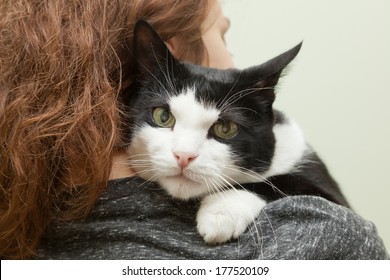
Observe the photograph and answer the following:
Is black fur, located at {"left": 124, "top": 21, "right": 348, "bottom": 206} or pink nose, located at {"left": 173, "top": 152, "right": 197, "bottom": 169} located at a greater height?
black fur, located at {"left": 124, "top": 21, "right": 348, "bottom": 206}

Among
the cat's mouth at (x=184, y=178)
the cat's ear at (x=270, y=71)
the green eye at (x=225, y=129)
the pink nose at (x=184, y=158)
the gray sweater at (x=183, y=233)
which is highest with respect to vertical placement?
the cat's ear at (x=270, y=71)

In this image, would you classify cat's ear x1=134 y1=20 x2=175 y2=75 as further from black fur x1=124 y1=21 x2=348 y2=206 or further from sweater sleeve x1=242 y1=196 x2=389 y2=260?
sweater sleeve x1=242 y1=196 x2=389 y2=260

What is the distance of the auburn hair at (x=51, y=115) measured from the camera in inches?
27.6

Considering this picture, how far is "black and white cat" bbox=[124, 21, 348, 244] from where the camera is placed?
2.58 feet

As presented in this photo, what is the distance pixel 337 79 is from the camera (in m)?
1.51

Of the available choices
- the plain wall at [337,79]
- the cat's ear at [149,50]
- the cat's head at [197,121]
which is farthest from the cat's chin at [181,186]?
the plain wall at [337,79]

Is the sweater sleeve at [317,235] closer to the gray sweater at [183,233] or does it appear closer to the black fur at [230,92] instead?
the gray sweater at [183,233]

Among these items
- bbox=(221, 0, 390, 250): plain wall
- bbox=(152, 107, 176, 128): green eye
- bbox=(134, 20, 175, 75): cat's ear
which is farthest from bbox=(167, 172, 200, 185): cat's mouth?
bbox=(221, 0, 390, 250): plain wall

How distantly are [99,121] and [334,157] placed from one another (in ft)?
3.40

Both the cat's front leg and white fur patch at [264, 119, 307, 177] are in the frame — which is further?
white fur patch at [264, 119, 307, 177]

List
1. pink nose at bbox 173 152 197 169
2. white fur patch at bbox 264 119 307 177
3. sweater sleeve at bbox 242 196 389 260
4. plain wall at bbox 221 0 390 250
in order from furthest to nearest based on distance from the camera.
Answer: plain wall at bbox 221 0 390 250
white fur patch at bbox 264 119 307 177
pink nose at bbox 173 152 197 169
sweater sleeve at bbox 242 196 389 260

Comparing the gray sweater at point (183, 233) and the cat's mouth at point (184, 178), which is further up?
the cat's mouth at point (184, 178)

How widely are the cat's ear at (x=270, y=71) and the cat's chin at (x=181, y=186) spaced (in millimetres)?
222

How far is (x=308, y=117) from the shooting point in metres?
1.54
